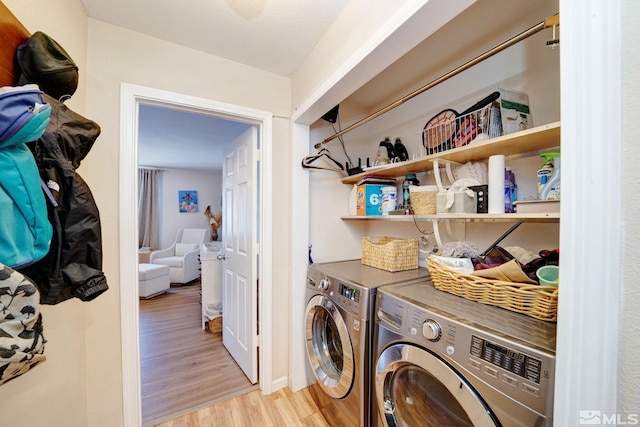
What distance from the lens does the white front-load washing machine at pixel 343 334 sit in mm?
1180

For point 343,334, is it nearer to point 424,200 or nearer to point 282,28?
point 424,200

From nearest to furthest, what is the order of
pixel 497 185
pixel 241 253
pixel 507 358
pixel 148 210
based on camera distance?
pixel 507 358 → pixel 497 185 → pixel 241 253 → pixel 148 210

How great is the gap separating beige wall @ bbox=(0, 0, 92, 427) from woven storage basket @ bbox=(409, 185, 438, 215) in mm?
1773

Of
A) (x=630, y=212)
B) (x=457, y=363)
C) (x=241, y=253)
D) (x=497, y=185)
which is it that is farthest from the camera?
(x=241, y=253)

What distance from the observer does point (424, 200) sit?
1.37m

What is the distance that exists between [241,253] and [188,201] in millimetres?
4415

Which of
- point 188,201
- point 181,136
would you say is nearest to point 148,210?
point 188,201

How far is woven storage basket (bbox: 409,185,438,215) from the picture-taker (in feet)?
4.42

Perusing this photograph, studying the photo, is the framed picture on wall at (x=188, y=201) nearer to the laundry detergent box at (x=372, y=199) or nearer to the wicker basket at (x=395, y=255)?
the laundry detergent box at (x=372, y=199)

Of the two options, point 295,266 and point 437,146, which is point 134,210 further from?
point 437,146

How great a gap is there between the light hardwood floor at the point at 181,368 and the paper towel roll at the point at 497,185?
6.70 feet

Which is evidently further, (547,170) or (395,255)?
(395,255)

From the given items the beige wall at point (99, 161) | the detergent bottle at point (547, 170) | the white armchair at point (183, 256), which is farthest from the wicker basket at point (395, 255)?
the white armchair at point (183, 256)

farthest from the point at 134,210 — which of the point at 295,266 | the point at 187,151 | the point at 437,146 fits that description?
the point at 187,151
